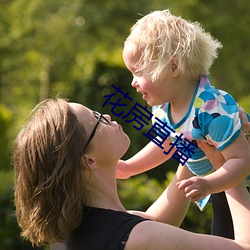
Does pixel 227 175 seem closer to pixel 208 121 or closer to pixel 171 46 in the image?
pixel 208 121

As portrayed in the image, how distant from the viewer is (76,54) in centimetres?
1505

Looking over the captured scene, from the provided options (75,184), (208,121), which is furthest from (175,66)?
(75,184)

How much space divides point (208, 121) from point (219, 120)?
0.05 meters

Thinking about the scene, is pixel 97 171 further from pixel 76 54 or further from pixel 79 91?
pixel 76 54

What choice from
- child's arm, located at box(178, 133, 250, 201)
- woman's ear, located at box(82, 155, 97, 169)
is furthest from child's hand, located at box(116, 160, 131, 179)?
child's arm, located at box(178, 133, 250, 201)

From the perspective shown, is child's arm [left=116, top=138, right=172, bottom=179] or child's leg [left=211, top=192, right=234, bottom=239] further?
child's arm [left=116, top=138, right=172, bottom=179]

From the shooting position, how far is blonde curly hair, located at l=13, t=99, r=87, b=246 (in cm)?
279

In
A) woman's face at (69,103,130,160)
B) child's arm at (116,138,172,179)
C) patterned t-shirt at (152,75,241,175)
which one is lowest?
child's arm at (116,138,172,179)

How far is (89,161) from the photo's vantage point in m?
2.85

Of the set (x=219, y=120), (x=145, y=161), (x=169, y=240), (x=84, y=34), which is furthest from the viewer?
(x=84, y=34)

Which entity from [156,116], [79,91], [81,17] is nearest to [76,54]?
[81,17]

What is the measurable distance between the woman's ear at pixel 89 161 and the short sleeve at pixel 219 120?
1.52ft

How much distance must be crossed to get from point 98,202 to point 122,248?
0.90 ft

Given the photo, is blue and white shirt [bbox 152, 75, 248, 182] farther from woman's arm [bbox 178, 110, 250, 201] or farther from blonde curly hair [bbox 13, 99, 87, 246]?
blonde curly hair [bbox 13, 99, 87, 246]
